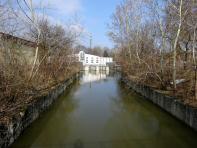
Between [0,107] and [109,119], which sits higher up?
[0,107]

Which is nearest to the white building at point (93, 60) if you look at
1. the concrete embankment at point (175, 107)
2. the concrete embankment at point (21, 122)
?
the concrete embankment at point (175, 107)

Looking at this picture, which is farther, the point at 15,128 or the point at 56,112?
the point at 56,112

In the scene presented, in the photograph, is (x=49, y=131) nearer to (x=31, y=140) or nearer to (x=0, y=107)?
(x=31, y=140)

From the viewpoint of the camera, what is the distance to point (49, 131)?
925 centimetres

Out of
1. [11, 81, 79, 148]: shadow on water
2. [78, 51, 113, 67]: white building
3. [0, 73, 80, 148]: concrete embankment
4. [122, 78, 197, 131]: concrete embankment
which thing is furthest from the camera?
[78, 51, 113, 67]: white building

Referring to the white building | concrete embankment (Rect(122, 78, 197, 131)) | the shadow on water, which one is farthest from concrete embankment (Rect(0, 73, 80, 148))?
the white building

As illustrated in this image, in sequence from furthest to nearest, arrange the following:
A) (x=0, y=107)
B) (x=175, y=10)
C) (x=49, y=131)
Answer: (x=175, y=10), (x=49, y=131), (x=0, y=107)

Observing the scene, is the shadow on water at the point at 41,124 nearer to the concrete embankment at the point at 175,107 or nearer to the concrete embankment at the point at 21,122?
the concrete embankment at the point at 21,122

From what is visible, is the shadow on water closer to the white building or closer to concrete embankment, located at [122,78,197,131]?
concrete embankment, located at [122,78,197,131]

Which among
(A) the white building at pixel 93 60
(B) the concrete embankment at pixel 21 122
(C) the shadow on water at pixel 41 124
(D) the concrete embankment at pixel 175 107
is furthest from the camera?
(A) the white building at pixel 93 60

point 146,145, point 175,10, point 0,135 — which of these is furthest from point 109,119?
point 175,10

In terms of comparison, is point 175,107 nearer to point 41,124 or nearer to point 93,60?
point 41,124

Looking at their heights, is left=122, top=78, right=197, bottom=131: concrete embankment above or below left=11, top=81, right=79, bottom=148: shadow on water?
above

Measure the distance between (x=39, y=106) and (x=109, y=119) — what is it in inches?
110
